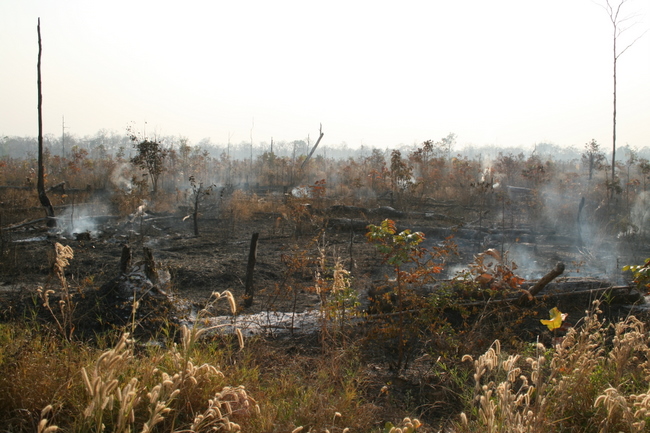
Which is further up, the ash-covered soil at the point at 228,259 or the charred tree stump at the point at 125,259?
the charred tree stump at the point at 125,259

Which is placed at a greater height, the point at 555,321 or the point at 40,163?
the point at 40,163

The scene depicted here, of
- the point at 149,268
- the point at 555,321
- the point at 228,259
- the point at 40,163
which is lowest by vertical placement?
the point at 228,259

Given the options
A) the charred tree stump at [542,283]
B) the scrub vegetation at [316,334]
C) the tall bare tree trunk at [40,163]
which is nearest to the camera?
the scrub vegetation at [316,334]

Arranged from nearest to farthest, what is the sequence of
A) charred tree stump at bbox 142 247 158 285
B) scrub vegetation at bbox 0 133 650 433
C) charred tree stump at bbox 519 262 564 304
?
scrub vegetation at bbox 0 133 650 433 → charred tree stump at bbox 519 262 564 304 → charred tree stump at bbox 142 247 158 285

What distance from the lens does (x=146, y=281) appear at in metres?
5.01

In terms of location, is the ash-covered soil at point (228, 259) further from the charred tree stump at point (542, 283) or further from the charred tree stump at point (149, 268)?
the charred tree stump at point (542, 283)

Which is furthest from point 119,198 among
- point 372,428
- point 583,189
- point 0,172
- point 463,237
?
point 583,189

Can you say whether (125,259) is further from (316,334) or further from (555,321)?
(555,321)

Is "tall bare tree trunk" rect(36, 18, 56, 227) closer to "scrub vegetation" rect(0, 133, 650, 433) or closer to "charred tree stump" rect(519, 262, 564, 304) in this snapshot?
"scrub vegetation" rect(0, 133, 650, 433)

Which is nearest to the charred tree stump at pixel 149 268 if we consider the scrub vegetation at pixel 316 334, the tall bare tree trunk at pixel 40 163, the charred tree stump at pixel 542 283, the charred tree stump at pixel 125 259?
the scrub vegetation at pixel 316 334

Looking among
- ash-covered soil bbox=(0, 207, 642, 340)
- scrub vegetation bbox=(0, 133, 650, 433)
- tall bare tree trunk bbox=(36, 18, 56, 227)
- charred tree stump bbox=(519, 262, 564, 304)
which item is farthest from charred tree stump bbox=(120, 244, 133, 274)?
tall bare tree trunk bbox=(36, 18, 56, 227)

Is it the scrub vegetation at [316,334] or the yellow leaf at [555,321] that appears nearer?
the scrub vegetation at [316,334]

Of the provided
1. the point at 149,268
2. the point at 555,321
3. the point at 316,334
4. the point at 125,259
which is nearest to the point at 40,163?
the point at 125,259

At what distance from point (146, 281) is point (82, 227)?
23.7ft
